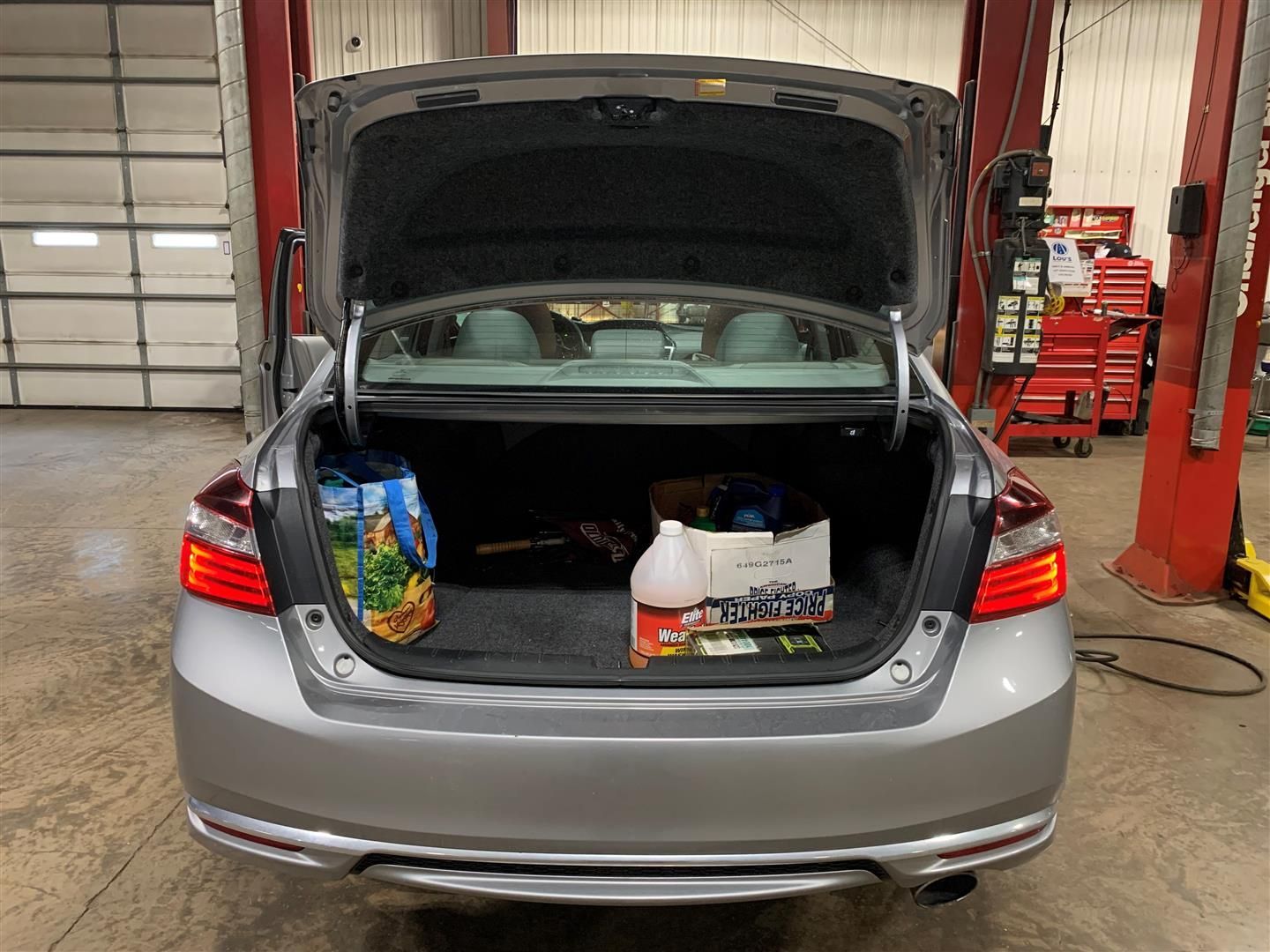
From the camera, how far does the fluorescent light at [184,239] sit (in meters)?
7.23

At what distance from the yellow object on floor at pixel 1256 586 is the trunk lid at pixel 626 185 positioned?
2.29 meters

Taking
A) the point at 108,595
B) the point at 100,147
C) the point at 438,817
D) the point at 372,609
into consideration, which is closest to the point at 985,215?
the point at 372,609

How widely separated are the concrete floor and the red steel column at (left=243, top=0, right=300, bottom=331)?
1.66 m

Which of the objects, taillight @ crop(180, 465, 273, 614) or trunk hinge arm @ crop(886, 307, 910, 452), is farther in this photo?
trunk hinge arm @ crop(886, 307, 910, 452)

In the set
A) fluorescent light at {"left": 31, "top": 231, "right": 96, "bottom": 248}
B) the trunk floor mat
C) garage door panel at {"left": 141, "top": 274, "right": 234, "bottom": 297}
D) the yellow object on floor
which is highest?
fluorescent light at {"left": 31, "top": 231, "right": 96, "bottom": 248}

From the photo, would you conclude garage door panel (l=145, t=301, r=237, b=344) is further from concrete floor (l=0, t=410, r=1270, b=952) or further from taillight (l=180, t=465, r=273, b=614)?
taillight (l=180, t=465, r=273, b=614)

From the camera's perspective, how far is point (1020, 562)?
118cm

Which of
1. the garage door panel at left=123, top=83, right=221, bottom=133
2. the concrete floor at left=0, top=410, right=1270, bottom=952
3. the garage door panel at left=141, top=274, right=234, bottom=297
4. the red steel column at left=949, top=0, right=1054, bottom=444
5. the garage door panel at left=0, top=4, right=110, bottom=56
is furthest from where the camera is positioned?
the garage door panel at left=141, top=274, right=234, bottom=297

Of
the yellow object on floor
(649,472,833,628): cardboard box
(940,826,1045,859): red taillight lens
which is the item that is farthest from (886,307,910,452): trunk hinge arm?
the yellow object on floor

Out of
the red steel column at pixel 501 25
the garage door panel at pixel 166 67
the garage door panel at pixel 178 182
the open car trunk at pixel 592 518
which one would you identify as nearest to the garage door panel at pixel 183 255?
the garage door panel at pixel 178 182

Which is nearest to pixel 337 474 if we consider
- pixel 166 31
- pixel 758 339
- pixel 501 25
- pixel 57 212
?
pixel 758 339

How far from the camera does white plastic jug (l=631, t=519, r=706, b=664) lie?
53.3 inches

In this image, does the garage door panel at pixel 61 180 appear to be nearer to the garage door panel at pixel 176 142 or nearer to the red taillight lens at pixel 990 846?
the garage door panel at pixel 176 142

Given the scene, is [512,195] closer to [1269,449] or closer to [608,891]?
[608,891]
